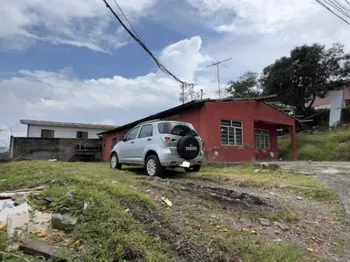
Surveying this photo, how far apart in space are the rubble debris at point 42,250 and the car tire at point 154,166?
5.78 metres

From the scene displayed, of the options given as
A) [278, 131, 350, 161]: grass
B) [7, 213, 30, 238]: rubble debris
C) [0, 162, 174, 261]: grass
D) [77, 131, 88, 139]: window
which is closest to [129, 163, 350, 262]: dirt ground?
[0, 162, 174, 261]: grass

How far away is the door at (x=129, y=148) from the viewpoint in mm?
10094

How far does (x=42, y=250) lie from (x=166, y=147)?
5.85 meters

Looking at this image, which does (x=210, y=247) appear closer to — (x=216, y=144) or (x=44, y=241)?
(x=44, y=241)

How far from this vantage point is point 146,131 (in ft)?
31.4

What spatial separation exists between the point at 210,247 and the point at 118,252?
1.04m

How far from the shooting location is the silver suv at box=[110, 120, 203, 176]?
8.54 meters

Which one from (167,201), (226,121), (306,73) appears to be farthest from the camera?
(306,73)

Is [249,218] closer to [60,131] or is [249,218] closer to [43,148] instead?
[43,148]

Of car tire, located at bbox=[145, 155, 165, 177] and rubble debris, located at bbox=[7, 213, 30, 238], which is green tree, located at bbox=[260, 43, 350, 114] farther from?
rubble debris, located at bbox=[7, 213, 30, 238]

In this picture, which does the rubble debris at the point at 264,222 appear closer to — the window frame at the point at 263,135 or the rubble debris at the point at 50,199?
the rubble debris at the point at 50,199

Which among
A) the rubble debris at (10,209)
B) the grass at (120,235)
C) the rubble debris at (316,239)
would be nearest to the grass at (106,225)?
the grass at (120,235)

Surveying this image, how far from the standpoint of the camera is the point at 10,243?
113 inches

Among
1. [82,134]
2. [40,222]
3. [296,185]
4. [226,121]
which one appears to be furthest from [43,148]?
[40,222]
